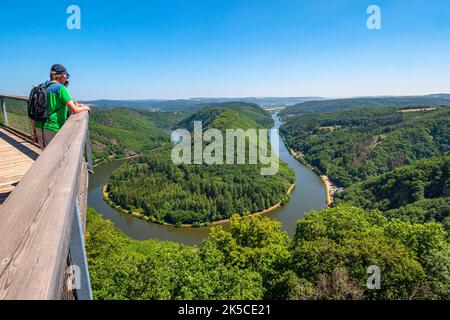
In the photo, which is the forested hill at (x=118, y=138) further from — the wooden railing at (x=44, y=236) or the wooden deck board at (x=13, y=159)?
the wooden railing at (x=44, y=236)

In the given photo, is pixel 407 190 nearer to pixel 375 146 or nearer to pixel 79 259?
pixel 375 146

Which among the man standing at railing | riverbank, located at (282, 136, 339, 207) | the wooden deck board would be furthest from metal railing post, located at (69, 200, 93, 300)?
riverbank, located at (282, 136, 339, 207)

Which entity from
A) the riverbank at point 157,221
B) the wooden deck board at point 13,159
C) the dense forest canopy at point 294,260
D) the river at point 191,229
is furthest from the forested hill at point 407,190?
the wooden deck board at point 13,159

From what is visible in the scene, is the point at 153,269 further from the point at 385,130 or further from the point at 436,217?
the point at 385,130
